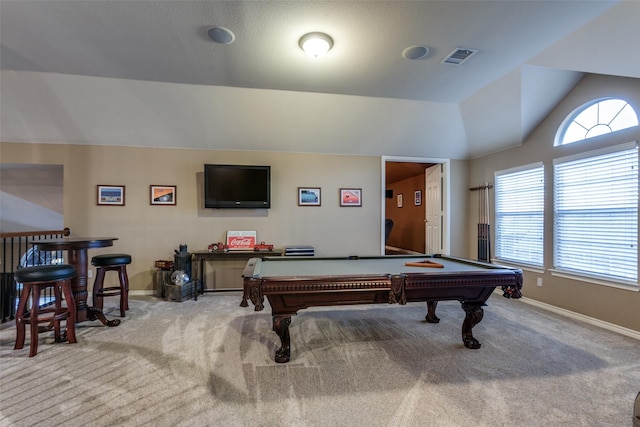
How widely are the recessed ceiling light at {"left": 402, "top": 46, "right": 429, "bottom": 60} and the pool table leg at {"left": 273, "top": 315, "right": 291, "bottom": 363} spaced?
2.74 metres

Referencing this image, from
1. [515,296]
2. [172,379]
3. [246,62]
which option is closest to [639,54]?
[515,296]

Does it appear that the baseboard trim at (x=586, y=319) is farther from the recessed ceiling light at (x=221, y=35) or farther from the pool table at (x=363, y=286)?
the recessed ceiling light at (x=221, y=35)

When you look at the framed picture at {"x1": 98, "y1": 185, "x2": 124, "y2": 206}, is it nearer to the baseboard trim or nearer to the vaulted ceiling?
the vaulted ceiling

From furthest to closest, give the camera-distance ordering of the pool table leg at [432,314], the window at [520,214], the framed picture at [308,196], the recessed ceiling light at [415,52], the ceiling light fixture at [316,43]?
the framed picture at [308,196] → the window at [520,214] → the pool table leg at [432,314] → the recessed ceiling light at [415,52] → the ceiling light fixture at [316,43]

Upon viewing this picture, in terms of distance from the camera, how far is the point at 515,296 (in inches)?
97.2

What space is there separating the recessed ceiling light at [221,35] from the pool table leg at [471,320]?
128 inches

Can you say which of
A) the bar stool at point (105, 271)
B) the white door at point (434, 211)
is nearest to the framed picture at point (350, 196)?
the white door at point (434, 211)

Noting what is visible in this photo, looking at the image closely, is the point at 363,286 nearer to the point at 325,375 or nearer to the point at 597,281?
the point at 325,375

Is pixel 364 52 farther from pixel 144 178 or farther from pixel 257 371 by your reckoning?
pixel 144 178

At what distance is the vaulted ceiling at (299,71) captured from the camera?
2.33 m

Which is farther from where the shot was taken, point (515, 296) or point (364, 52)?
point (364, 52)

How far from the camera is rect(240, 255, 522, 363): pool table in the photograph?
211cm

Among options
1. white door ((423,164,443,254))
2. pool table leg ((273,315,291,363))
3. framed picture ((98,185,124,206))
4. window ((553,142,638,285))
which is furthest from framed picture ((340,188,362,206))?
framed picture ((98,185,124,206))

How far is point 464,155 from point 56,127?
6.59m
